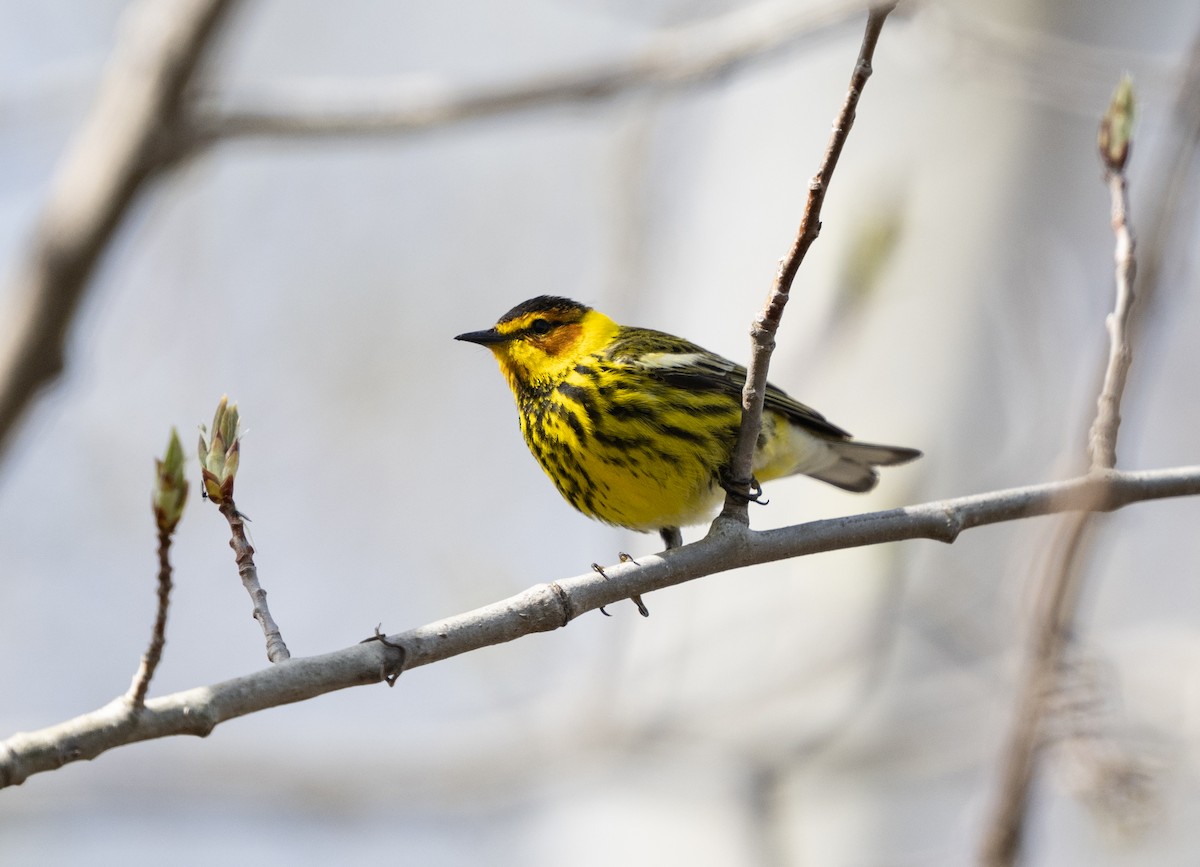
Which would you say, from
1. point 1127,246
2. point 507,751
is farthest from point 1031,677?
point 507,751

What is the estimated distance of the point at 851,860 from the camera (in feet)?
17.5

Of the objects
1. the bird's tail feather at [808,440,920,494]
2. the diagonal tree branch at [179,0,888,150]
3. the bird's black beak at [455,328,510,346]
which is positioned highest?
the diagonal tree branch at [179,0,888,150]

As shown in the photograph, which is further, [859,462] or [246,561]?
[859,462]

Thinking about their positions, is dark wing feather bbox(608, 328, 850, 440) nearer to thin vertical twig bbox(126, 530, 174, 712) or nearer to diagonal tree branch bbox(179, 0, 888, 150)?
diagonal tree branch bbox(179, 0, 888, 150)

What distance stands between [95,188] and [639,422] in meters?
2.26

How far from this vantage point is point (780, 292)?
117 inches

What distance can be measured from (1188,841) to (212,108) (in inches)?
256

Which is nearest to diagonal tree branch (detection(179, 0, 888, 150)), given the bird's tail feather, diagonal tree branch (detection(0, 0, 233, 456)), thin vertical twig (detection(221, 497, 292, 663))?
diagonal tree branch (detection(0, 0, 233, 456))

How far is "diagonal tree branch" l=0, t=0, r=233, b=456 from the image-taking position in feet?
15.0

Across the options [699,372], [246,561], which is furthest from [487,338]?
[246,561]

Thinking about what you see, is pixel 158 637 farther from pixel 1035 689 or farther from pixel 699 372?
pixel 699 372

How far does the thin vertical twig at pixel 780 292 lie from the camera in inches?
102

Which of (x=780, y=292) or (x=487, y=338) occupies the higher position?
(x=487, y=338)

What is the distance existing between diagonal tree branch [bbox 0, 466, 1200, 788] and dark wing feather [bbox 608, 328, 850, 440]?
1.20m
